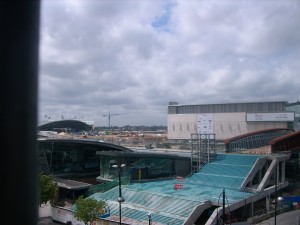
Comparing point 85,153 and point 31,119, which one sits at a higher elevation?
point 31,119

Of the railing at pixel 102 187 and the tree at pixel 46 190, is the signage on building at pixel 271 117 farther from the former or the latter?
the tree at pixel 46 190

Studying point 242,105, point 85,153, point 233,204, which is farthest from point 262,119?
point 233,204

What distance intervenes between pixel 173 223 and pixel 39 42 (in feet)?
90.0

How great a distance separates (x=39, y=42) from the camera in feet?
7.64

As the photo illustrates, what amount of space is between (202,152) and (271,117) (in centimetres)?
2533

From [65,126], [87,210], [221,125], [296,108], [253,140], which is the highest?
[296,108]

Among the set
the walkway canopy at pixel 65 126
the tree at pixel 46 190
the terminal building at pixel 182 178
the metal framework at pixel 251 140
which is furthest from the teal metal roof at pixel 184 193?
the walkway canopy at pixel 65 126

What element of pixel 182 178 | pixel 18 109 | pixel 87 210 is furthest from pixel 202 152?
pixel 18 109

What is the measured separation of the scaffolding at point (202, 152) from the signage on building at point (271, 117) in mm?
23036

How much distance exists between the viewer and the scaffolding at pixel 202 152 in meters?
46.2

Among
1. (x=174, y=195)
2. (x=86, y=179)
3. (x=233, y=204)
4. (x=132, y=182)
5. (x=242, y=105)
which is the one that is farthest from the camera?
(x=242, y=105)

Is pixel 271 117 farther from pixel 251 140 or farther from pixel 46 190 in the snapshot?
pixel 46 190

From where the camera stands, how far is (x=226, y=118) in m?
72.7

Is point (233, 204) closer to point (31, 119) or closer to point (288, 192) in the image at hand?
point (288, 192)
